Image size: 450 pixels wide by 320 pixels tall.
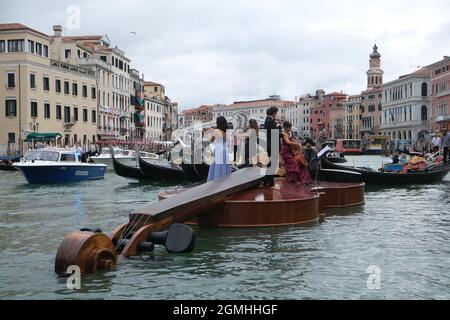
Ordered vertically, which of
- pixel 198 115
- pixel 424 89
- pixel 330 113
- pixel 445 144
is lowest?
pixel 445 144

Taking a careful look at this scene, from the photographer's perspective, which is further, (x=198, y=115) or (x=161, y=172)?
(x=198, y=115)

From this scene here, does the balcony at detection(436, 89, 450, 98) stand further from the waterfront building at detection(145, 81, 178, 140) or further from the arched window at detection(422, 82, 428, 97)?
the waterfront building at detection(145, 81, 178, 140)

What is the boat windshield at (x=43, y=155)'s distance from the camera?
22.3 m

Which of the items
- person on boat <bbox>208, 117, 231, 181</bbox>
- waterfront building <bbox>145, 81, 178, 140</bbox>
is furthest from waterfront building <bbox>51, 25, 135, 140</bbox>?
person on boat <bbox>208, 117, 231, 181</bbox>

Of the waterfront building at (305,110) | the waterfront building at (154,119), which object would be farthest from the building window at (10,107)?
the waterfront building at (305,110)

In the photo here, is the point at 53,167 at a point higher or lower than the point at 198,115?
lower

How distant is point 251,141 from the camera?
10.4 meters

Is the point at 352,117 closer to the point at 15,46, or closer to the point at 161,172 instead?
the point at 15,46

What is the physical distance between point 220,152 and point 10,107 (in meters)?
36.1

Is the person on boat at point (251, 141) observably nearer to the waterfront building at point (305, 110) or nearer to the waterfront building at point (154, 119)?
the waterfront building at point (154, 119)

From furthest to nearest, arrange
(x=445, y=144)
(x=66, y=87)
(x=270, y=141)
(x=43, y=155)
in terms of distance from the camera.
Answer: (x=66, y=87) < (x=43, y=155) < (x=445, y=144) < (x=270, y=141)

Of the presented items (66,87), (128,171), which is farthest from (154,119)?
(128,171)

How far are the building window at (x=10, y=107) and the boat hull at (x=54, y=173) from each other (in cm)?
2071
